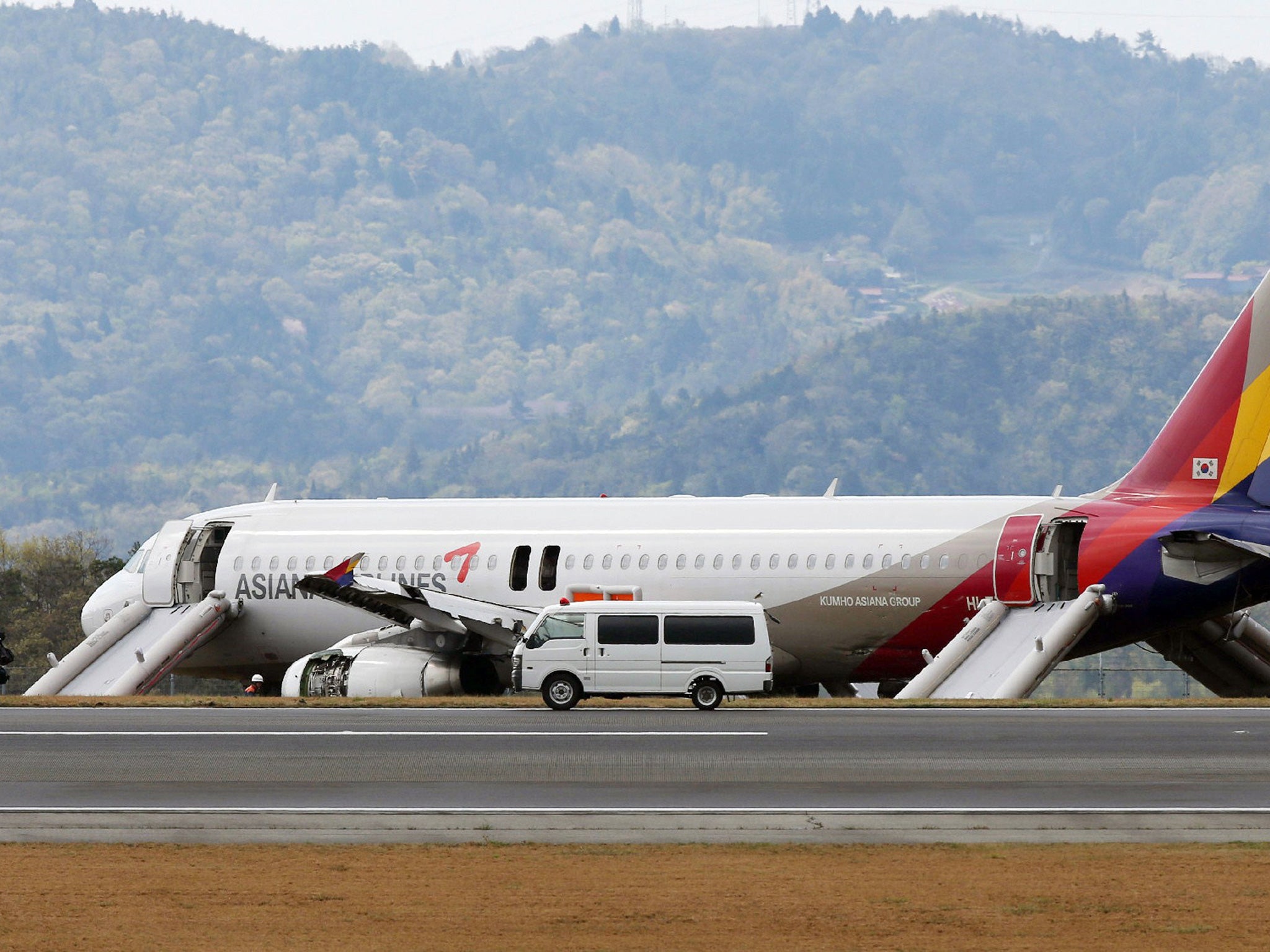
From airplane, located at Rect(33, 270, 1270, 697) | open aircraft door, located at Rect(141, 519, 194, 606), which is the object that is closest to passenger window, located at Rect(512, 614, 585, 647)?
airplane, located at Rect(33, 270, 1270, 697)

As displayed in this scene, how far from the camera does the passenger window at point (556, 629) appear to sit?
3550 cm

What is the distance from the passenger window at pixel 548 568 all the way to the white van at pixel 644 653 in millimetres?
12365

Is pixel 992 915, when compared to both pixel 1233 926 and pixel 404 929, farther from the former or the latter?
pixel 404 929

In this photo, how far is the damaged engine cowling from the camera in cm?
4500

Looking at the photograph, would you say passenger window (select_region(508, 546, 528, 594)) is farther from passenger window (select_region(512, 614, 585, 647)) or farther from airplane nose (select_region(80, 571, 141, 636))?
passenger window (select_region(512, 614, 585, 647))

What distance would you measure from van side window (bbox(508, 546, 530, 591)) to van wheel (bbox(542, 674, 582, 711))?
503 inches

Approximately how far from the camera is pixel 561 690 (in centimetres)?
3538

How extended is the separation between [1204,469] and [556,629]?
17089 mm

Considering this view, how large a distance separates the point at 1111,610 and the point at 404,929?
30491 millimetres

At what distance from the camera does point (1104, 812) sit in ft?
65.9

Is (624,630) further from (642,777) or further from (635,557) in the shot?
(642,777)

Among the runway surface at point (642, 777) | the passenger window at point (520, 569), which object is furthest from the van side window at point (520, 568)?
the runway surface at point (642, 777)

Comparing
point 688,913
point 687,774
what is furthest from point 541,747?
point 688,913

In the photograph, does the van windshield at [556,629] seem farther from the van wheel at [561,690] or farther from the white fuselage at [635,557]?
the white fuselage at [635,557]
